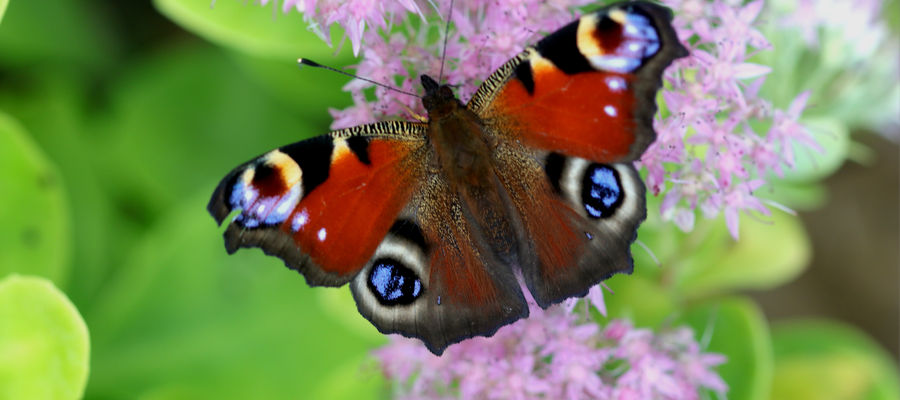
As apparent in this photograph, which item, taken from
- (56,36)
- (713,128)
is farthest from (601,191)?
(56,36)

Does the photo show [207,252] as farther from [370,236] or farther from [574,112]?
[574,112]

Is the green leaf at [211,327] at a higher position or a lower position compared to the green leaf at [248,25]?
lower

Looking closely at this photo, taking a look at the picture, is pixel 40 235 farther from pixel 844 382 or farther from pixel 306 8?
pixel 844 382

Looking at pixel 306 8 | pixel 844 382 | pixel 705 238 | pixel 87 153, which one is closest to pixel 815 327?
pixel 844 382

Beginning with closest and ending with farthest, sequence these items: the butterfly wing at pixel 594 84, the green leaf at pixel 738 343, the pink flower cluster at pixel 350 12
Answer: the butterfly wing at pixel 594 84, the pink flower cluster at pixel 350 12, the green leaf at pixel 738 343

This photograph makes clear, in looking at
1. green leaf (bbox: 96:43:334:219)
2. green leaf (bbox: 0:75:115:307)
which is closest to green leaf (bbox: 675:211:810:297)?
green leaf (bbox: 96:43:334:219)

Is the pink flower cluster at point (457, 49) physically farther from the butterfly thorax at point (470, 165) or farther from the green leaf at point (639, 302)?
the green leaf at point (639, 302)

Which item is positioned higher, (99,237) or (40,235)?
(40,235)

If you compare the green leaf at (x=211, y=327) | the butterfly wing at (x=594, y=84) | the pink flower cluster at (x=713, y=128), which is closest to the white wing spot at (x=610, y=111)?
the butterfly wing at (x=594, y=84)
